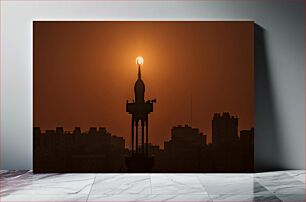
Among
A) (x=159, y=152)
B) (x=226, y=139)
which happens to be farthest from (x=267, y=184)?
(x=159, y=152)

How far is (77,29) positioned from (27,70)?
706 mm

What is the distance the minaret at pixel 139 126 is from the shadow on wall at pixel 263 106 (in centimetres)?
117

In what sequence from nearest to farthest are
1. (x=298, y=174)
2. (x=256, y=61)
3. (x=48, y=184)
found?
(x=48, y=184) < (x=298, y=174) < (x=256, y=61)

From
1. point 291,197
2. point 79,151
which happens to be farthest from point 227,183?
point 79,151

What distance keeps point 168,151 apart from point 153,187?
913 mm

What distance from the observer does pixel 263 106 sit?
587cm

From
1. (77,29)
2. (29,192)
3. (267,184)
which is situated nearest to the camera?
(29,192)

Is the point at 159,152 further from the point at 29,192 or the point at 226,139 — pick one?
the point at 29,192

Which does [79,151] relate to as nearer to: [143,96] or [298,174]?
[143,96]

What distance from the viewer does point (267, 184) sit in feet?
16.5

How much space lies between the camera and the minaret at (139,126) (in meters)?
5.75

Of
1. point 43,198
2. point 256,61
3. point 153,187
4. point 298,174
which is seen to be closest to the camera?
point 43,198

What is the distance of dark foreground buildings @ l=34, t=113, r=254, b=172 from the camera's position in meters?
5.77

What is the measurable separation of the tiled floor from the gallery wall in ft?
0.93
